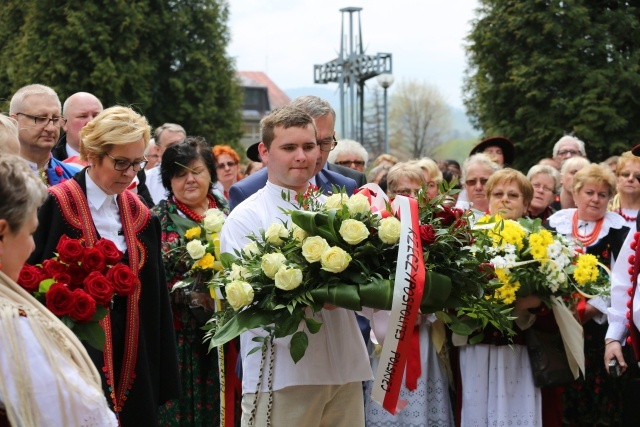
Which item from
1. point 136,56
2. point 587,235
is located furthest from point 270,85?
point 587,235

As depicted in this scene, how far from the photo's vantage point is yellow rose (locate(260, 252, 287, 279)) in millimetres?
4164

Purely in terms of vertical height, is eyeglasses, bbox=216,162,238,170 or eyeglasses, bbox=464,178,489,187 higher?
eyeglasses, bbox=216,162,238,170

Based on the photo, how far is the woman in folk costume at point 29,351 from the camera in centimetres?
271

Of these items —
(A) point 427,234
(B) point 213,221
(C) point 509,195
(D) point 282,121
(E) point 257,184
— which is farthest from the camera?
(C) point 509,195

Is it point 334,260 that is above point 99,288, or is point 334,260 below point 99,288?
above

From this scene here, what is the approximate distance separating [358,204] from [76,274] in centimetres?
128

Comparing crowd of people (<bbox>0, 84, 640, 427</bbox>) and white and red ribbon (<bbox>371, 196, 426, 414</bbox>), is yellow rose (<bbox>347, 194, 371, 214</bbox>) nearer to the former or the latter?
white and red ribbon (<bbox>371, 196, 426, 414</bbox>)

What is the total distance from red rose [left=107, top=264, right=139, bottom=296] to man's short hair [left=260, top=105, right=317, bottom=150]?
1.00 m

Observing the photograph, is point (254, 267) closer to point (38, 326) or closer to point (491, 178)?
point (38, 326)

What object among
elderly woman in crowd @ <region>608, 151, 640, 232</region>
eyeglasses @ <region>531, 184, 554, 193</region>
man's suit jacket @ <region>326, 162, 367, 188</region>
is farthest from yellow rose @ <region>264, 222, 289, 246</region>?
eyeglasses @ <region>531, 184, 554, 193</region>

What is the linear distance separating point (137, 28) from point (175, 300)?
26.8 m

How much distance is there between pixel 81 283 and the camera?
4176mm

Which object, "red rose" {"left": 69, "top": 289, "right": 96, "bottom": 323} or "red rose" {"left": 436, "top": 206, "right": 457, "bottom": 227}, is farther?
"red rose" {"left": 436, "top": 206, "right": 457, "bottom": 227}

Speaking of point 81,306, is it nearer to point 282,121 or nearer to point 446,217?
point 282,121
